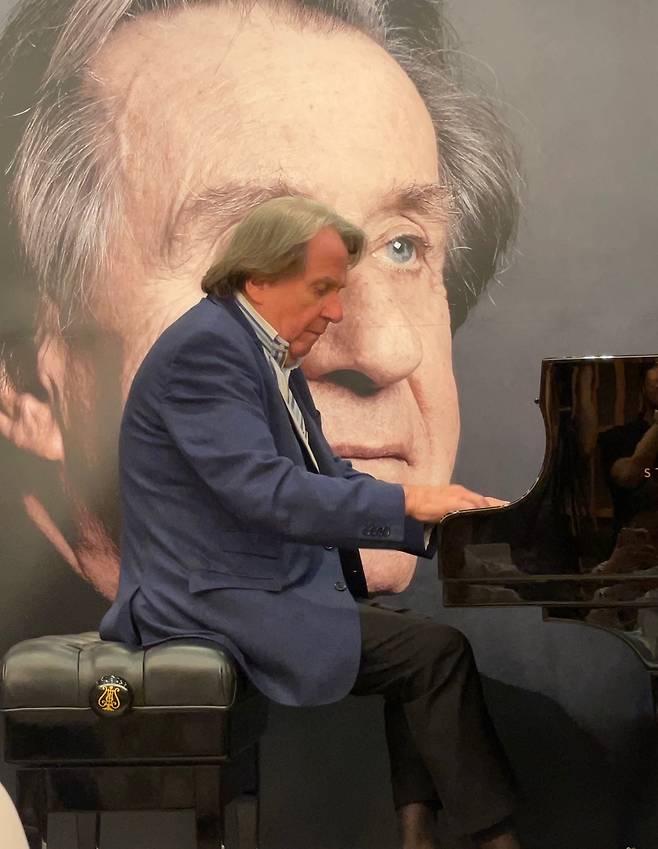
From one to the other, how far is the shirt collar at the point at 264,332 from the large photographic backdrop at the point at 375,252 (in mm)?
738

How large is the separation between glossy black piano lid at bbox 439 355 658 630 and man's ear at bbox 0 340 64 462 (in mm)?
1589

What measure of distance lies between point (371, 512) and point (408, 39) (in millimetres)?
1645

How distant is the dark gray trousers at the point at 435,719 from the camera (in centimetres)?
247

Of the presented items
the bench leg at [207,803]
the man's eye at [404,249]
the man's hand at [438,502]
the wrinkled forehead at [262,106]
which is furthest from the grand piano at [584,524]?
the wrinkled forehead at [262,106]

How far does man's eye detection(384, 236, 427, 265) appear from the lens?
3.48m

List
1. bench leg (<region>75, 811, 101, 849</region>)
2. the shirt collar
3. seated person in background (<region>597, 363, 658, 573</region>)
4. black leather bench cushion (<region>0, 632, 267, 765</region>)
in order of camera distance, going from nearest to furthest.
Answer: seated person in background (<region>597, 363, 658, 573</region>)
black leather bench cushion (<region>0, 632, 267, 765</region>)
the shirt collar
bench leg (<region>75, 811, 101, 849</region>)

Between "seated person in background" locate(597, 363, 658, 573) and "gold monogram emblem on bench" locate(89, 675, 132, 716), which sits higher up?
"seated person in background" locate(597, 363, 658, 573)

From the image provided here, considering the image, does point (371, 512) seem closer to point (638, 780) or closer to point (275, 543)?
point (275, 543)

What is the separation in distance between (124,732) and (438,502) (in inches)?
31.3

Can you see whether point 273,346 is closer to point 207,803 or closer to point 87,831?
point 207,803

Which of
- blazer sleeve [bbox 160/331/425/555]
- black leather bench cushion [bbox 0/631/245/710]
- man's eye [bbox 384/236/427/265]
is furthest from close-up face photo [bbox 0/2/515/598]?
black leather bench cushion [bbox 0/631/245/710]

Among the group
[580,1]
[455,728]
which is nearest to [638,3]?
[580,1]

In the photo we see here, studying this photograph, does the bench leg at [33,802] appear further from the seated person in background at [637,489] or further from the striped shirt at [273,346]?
the seated person in background at [637,489]

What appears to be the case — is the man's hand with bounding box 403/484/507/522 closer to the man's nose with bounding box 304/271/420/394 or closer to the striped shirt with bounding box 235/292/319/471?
the striped shirt with bounding box 235/292/319/471
